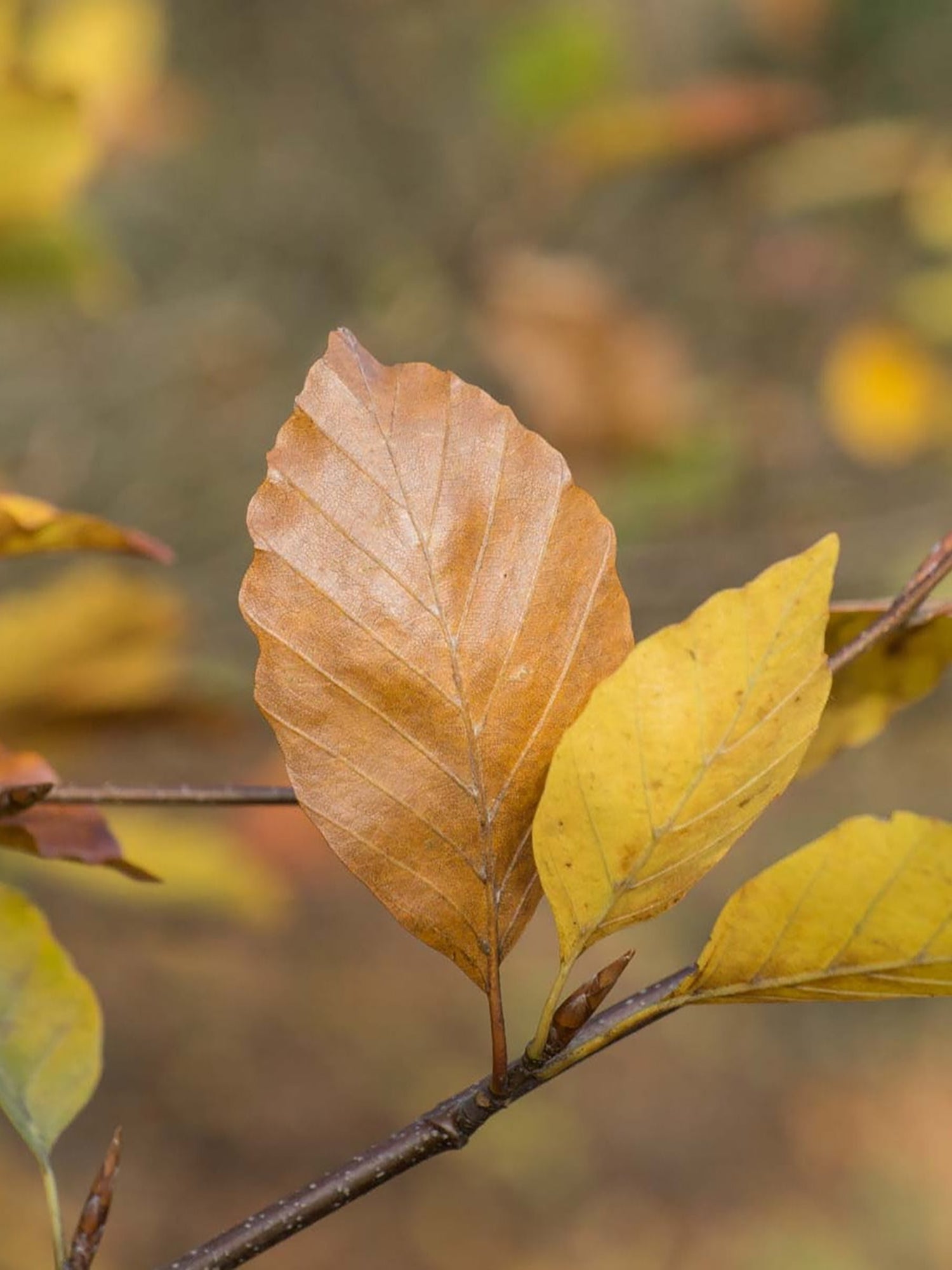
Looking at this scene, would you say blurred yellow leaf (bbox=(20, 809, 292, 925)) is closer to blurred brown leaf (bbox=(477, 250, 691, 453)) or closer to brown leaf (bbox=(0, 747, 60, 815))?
brown leaf (bbox=(0, 747, 60, 815))

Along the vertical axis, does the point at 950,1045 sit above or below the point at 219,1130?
above

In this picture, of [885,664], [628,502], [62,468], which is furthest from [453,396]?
[62,468]

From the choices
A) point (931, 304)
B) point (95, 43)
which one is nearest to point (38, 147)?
point (95, 43)

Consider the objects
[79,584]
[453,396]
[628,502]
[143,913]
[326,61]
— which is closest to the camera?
[453,396]

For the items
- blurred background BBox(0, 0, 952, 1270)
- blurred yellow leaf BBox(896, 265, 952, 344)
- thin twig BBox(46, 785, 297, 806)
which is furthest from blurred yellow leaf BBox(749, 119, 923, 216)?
thin twig BBox(46, 785, 297, 806)

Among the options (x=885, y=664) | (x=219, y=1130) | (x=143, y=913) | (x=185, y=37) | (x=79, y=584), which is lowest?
(x=219, y=1130)

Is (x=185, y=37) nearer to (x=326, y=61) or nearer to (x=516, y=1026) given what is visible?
(x=326, y=61)
